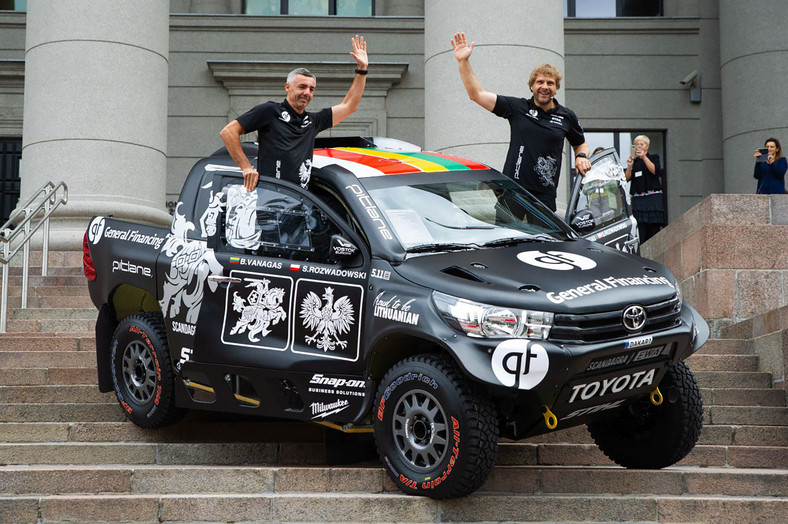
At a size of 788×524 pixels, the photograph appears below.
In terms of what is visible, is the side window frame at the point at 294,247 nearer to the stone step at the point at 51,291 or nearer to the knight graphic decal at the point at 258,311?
the knight graphic decal at the point at 258,311

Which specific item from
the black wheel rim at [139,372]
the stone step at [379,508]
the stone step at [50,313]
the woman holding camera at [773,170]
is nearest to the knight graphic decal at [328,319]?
the stone step at [379,508]

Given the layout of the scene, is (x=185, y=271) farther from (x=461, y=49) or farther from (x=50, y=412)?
(x=461, y=49)

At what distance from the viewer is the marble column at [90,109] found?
14.5 m

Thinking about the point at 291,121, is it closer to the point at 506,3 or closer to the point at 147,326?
the point at 147,326

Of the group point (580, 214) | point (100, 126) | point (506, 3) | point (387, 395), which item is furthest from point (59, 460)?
point (506, 3)

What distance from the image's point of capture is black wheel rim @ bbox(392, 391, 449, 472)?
637cm

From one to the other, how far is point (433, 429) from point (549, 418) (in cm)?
61

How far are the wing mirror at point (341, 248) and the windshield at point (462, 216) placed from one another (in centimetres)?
29

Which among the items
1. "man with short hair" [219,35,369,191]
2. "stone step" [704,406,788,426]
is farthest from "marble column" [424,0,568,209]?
"man with short hair" [219,35,369,191]

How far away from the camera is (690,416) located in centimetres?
705

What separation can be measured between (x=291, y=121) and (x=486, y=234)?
1.73 metres

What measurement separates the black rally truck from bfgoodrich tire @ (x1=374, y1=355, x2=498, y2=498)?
0.03 ft

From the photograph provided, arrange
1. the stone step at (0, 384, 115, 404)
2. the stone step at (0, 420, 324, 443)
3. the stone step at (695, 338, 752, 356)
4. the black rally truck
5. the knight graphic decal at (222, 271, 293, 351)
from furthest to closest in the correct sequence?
the stone step at (695, 338, 752, 356) < the stone step at (0, 384, 115, 404) < the stone step at (0, 420, 324, 443) < the knight graphic decal at (222, 271, 293, 351) < the black rally truck

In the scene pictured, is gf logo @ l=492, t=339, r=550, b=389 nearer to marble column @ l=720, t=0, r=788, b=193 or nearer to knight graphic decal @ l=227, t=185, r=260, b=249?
knight graphic decal @ l=227, t=185, r=260, b=249
